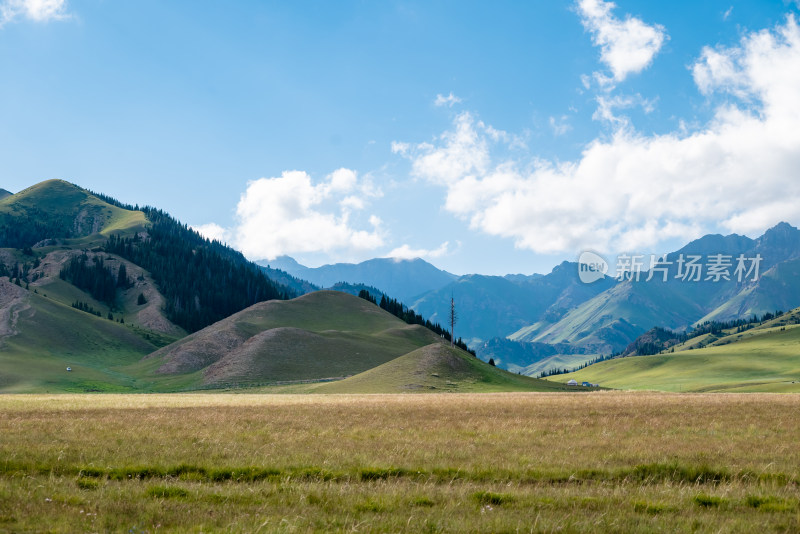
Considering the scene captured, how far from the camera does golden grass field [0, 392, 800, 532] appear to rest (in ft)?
34.8

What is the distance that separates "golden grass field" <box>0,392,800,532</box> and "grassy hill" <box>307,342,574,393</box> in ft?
230

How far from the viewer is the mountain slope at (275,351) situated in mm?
126562

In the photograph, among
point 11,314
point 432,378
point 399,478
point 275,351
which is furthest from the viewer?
point 11,314

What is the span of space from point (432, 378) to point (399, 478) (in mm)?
89364

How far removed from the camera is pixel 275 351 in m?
136

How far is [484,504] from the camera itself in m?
12.1

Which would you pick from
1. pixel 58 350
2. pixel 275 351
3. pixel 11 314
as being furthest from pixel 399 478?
pixel 11 314

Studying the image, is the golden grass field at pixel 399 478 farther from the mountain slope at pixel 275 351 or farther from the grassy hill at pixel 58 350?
the grassy hill at pixel 58 350

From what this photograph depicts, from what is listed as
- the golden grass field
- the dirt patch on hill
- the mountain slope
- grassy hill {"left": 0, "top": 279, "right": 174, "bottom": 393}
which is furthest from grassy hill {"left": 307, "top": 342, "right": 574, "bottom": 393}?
the dirt patch on hill

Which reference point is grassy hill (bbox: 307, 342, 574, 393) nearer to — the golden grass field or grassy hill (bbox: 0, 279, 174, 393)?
grassy hill (bbox: 0, 279, 174, 393)

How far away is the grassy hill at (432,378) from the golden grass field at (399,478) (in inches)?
2758

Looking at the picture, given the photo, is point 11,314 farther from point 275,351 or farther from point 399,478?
point 399,478

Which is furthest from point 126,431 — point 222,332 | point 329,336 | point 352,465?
point 222,332

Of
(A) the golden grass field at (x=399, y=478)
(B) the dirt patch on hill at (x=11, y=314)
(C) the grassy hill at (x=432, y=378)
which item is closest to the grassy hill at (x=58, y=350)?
(B) the dirt patch on hill at (x=11, y=314)
